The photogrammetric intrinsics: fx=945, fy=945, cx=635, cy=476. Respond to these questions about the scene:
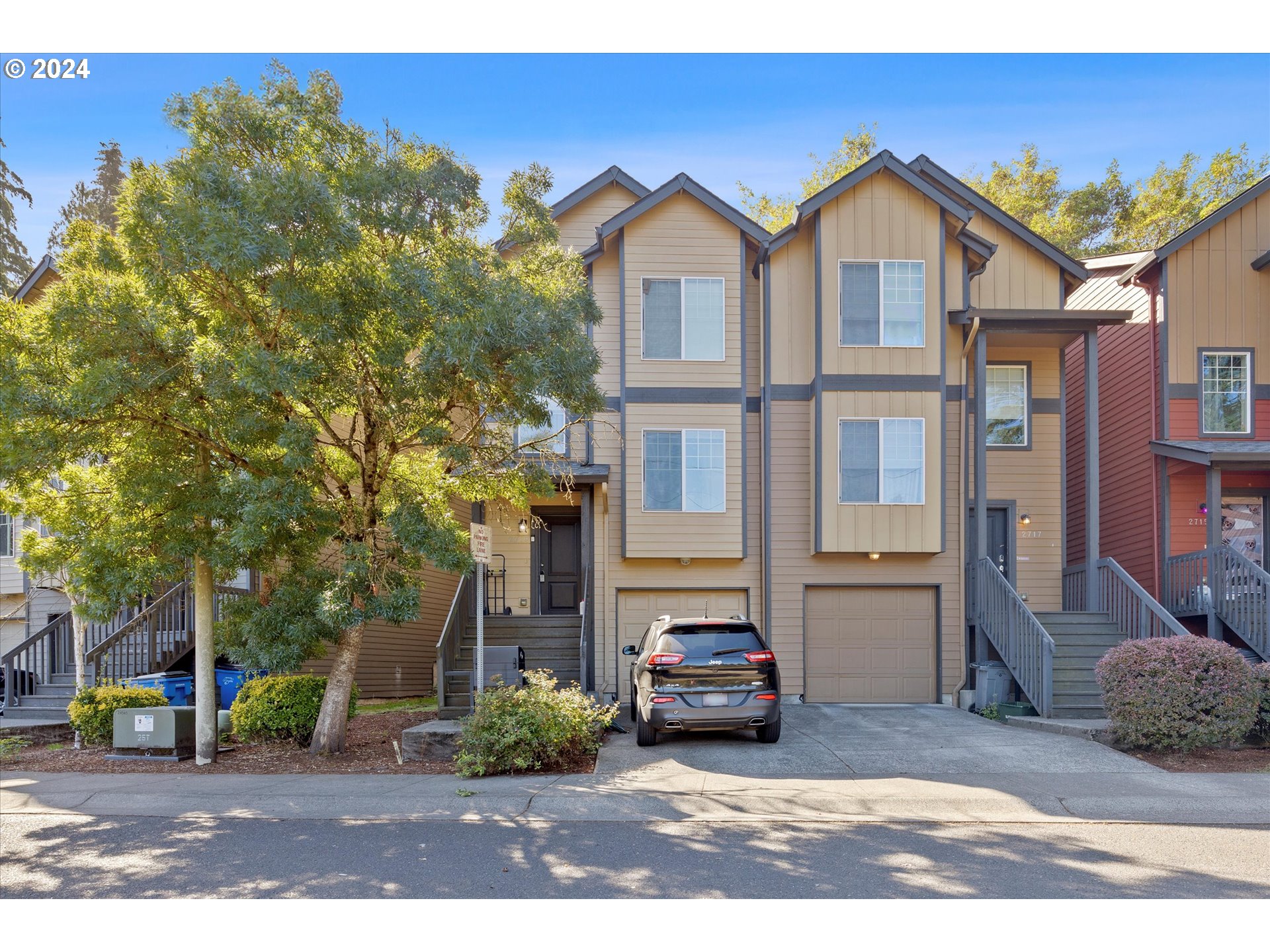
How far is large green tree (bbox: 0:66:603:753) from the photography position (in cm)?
955

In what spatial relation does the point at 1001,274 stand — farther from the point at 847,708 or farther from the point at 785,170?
the point at 785,170

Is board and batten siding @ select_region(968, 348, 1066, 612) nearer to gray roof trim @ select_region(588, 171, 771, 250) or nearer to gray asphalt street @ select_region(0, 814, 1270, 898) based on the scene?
gray roof trim @ select_region(588, 171, 771, 250)

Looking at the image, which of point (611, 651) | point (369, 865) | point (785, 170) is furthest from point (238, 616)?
point (785, 170)

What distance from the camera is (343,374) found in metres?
10.3

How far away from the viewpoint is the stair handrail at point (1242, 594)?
13.3 meters

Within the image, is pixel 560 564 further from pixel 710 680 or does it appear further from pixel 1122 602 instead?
pixel 1122 602

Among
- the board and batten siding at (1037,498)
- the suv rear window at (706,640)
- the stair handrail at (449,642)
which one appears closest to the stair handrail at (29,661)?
the stair handrail at (449,642)

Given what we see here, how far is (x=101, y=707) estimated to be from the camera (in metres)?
12.0

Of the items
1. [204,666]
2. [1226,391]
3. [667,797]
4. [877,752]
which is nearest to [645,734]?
[667,797]

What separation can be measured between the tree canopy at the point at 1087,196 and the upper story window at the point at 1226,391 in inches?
503

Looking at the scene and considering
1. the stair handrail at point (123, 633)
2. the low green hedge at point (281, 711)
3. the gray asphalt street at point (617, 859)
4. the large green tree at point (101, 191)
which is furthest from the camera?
the large green tree at point (101, 191)

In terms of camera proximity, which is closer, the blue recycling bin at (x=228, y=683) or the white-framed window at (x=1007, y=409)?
the blue recycling bin at (x=228, y=683)

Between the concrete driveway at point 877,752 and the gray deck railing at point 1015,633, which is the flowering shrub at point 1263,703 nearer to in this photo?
the concrete driveway at point 877,752

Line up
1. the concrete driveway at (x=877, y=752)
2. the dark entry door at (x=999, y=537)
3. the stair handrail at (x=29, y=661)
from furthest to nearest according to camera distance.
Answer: the dark entry door at (x=999, y=537), the stair handrail at (x=29, y=661), the concrete driveway at (x=877, y=752)
